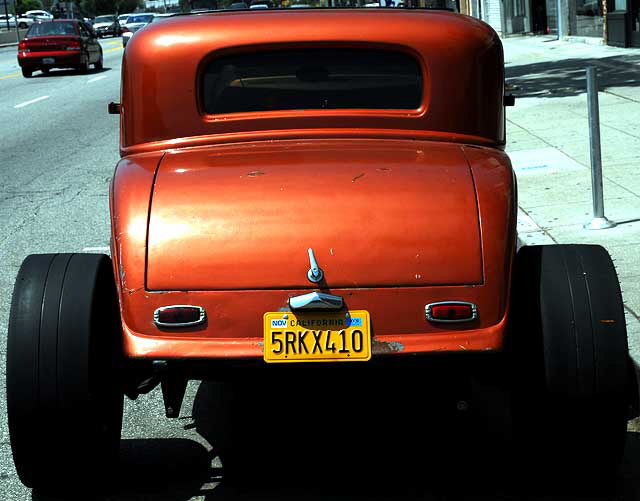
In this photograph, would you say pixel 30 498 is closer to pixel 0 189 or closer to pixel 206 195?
pixel 206 195

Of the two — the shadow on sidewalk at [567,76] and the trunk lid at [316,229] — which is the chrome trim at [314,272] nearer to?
the trunk lid at [316,229]

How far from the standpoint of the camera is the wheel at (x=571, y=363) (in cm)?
383

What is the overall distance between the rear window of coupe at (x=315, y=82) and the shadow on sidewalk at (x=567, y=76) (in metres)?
12.3

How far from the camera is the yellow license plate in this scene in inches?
147

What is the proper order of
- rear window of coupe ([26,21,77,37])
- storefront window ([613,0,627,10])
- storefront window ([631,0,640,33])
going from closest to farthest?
storefront window ([631,0,640,33]) → storefront window ([613,0,627,10]) → rear window of coupe ([26,21,77,37])

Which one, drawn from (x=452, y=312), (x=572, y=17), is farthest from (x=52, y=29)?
(x=452, y=312)

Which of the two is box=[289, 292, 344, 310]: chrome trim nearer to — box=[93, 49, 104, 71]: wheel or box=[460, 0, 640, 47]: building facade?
box=[460, 0, 640, 47]: building facade

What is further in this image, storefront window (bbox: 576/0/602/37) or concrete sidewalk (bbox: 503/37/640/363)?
storefront window (bbox: 576/0/602/37)

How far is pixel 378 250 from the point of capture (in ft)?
12.5

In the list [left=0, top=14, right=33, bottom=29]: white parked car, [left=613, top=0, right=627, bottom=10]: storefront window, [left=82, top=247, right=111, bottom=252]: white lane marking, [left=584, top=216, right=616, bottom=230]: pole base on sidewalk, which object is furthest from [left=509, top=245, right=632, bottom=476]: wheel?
[left=0, top=14, right=33, bottom=29]: white parked car

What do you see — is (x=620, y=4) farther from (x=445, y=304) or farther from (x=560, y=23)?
(x=445, y=304)

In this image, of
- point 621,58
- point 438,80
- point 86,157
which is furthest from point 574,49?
point 438,80

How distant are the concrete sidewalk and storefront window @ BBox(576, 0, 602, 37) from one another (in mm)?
5931

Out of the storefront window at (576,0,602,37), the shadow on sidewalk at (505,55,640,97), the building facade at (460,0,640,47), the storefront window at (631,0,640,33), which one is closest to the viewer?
the shadow on sidewalk at (505,55,640,97)
